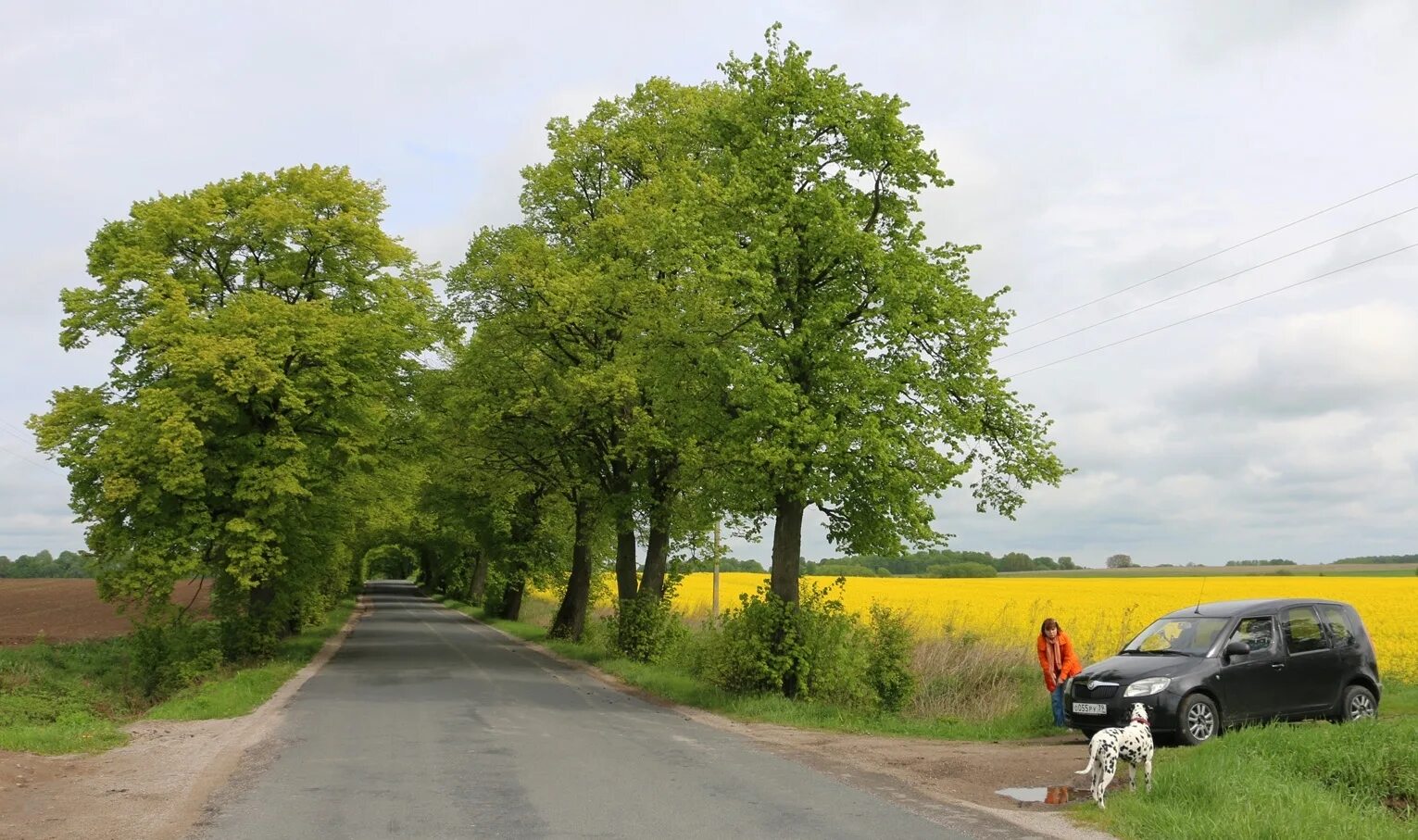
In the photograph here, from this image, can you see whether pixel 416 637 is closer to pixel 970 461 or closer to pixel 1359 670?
pixel 970 461

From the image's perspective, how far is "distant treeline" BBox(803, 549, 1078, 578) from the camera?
77625 mm

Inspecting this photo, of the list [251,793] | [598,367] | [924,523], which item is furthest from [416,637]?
[251,793]

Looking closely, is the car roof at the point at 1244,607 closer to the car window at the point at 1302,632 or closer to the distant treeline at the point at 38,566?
the car window at the point at 1302,632

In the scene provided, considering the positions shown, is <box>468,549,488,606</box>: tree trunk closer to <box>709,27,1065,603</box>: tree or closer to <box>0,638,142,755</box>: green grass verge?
<box>0,638,142,755</box>: green grass verge

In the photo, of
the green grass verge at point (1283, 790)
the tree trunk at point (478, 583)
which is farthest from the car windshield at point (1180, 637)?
the tree trunk at point (478, 583)

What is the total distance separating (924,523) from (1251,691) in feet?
19.9

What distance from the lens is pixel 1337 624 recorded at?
49.1 feet

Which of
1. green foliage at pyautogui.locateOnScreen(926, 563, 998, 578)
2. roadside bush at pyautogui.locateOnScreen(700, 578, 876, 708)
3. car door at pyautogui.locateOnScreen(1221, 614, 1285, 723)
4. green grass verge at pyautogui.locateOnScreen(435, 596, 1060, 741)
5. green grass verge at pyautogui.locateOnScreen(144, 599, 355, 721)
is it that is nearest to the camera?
car door at pyautogui.locateOnScreen(1221, 614, 1285, 723)

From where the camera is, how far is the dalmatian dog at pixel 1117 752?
9930 millimetres

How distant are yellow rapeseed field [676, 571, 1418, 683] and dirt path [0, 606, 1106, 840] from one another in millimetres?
9478

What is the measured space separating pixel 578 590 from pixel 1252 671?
24400 mm

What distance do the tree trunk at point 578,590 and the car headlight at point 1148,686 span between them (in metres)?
21.9

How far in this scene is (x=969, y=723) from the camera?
17391 mm

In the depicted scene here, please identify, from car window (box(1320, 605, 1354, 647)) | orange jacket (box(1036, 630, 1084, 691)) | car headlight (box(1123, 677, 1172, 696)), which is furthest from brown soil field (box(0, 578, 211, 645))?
car window (box(1320, 605, 1354, 647))
